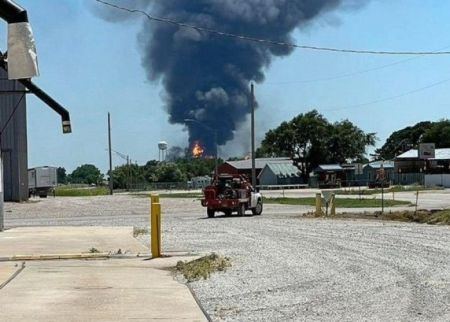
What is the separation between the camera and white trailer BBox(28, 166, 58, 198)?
84938mm

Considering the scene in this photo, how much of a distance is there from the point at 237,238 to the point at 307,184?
10743 centimetres

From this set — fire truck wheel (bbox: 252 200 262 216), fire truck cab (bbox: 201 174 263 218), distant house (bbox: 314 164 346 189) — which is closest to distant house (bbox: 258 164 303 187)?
distant house (bbox: 314 164 346 189)

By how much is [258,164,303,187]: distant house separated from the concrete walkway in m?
116

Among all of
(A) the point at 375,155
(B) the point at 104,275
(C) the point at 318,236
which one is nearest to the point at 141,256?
(B) the point at 104,275

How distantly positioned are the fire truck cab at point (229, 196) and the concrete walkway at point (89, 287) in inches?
710

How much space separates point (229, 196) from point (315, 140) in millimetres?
93325

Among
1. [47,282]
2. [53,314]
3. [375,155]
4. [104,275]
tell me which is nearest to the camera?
[53,314]

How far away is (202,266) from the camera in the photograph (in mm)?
14070

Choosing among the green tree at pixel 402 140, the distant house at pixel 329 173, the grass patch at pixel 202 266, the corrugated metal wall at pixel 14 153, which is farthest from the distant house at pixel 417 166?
the grass patch at pixel 202 266

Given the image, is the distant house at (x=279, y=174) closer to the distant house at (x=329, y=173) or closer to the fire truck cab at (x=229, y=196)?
the distant house at (x=329, y=173)

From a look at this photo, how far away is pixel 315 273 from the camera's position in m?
13.1

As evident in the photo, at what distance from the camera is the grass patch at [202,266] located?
42.9 ft

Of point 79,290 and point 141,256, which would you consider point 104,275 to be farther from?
point 141,256

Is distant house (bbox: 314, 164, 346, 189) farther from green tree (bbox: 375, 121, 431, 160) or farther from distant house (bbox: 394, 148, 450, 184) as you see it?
green tree (bbox: 375, 121, 431, 160)
